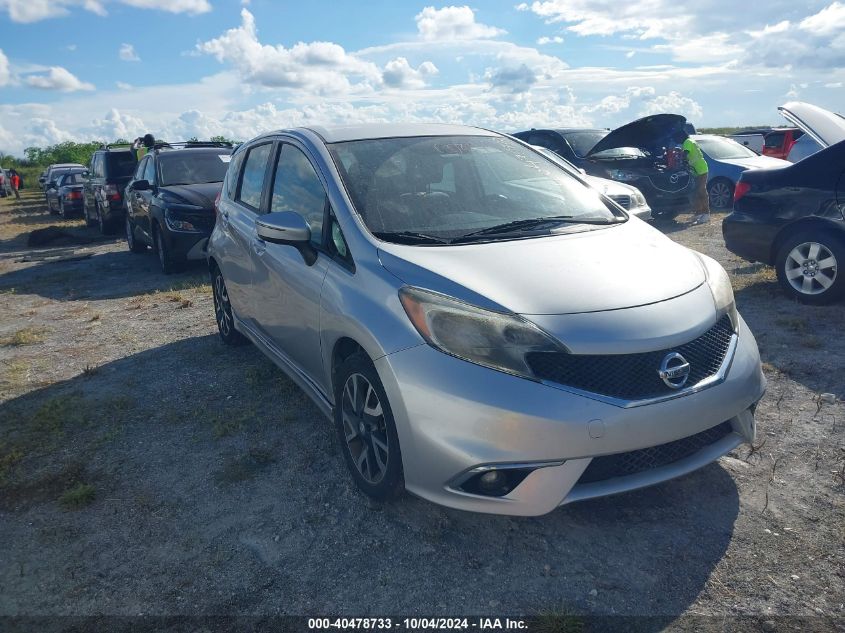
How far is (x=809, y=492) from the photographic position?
10.3 ft

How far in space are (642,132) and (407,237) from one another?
897 cm

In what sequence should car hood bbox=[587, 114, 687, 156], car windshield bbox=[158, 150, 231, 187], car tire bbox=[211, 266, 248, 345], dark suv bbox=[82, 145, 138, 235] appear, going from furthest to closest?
1. dark suv bbox=[82, 145, 138, 235]
2. car hood bbox=[587, 114, 687, 156]
3. car windshield bbox=[158, 150, 231, 187]
4. car tire bbox=[211, 266, 248, 345]

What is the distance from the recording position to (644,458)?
268 centimetres

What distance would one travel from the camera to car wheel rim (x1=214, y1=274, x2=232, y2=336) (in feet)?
18.7

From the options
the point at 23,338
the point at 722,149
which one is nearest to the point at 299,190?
the point at 23,338

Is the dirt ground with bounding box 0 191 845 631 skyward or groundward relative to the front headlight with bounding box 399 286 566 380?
groundward

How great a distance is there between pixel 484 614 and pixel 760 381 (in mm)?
1627

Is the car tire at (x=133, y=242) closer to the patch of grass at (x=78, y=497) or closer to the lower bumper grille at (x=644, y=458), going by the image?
the patch of grass at (x=78, y=497)

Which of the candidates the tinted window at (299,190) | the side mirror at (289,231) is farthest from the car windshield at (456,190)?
the side mirror at (289,231)

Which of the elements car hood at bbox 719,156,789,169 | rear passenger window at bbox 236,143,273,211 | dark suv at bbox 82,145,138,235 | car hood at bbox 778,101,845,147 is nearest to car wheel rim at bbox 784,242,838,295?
car hood at bbox 778,101,845,147

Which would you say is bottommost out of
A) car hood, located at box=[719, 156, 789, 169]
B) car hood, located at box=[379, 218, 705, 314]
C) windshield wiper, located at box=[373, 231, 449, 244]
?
car hood, located at box=[379, 218, 705, 314]

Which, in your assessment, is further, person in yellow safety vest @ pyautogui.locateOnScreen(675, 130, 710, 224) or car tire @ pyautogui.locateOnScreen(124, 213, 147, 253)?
car tire @ pyautogui.locateOnScreen(124, 213, 147, 253)

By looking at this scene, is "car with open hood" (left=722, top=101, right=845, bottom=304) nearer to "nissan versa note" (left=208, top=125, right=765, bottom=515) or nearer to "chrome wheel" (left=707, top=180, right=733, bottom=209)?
"nissan versa note" (left=208, top=125, right=765, bottom=515)

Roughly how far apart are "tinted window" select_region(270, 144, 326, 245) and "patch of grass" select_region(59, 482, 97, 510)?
5.82 feet
